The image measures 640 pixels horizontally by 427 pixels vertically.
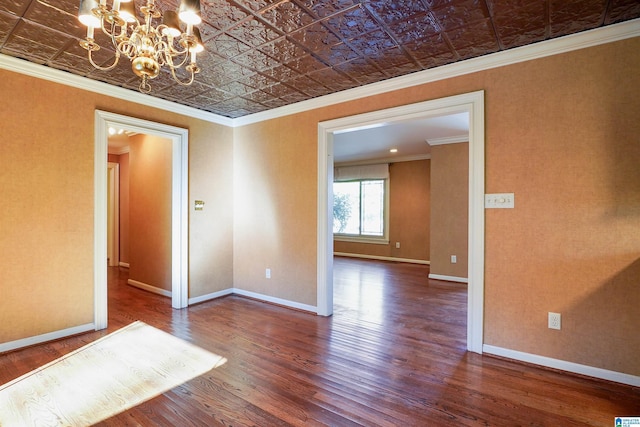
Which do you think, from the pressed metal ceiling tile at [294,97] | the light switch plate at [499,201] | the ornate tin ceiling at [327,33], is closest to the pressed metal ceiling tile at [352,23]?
the ornate tin ceiling at [327,33]

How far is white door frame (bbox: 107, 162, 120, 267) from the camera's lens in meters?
6.85

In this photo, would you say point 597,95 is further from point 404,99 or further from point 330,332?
point 330,332

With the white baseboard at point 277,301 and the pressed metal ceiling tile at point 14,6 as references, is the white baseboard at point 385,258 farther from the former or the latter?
the pressed metal ceiling tile at point 14,6

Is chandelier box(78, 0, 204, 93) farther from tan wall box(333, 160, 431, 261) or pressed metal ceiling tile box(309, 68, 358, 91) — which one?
tan wall box(333, 160, 431, 261)

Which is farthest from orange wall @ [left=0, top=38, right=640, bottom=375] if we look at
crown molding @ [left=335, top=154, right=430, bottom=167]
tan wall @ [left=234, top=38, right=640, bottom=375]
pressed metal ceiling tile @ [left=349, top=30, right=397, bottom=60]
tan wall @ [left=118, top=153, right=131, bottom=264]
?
crown molding @ [left=335, top=154, right=430, bottom=167]

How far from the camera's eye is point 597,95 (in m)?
2.26

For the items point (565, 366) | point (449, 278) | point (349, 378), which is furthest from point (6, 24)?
point (449, 278)

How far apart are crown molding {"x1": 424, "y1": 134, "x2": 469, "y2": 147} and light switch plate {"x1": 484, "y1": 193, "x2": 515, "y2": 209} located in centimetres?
317

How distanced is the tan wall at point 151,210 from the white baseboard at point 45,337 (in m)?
1.32

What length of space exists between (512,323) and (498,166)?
1.32 metres

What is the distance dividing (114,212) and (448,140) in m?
7.11

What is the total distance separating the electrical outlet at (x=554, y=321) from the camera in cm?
240

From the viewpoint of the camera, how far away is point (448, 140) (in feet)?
18.6

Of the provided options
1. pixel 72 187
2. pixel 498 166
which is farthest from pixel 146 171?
pixel 498 166
